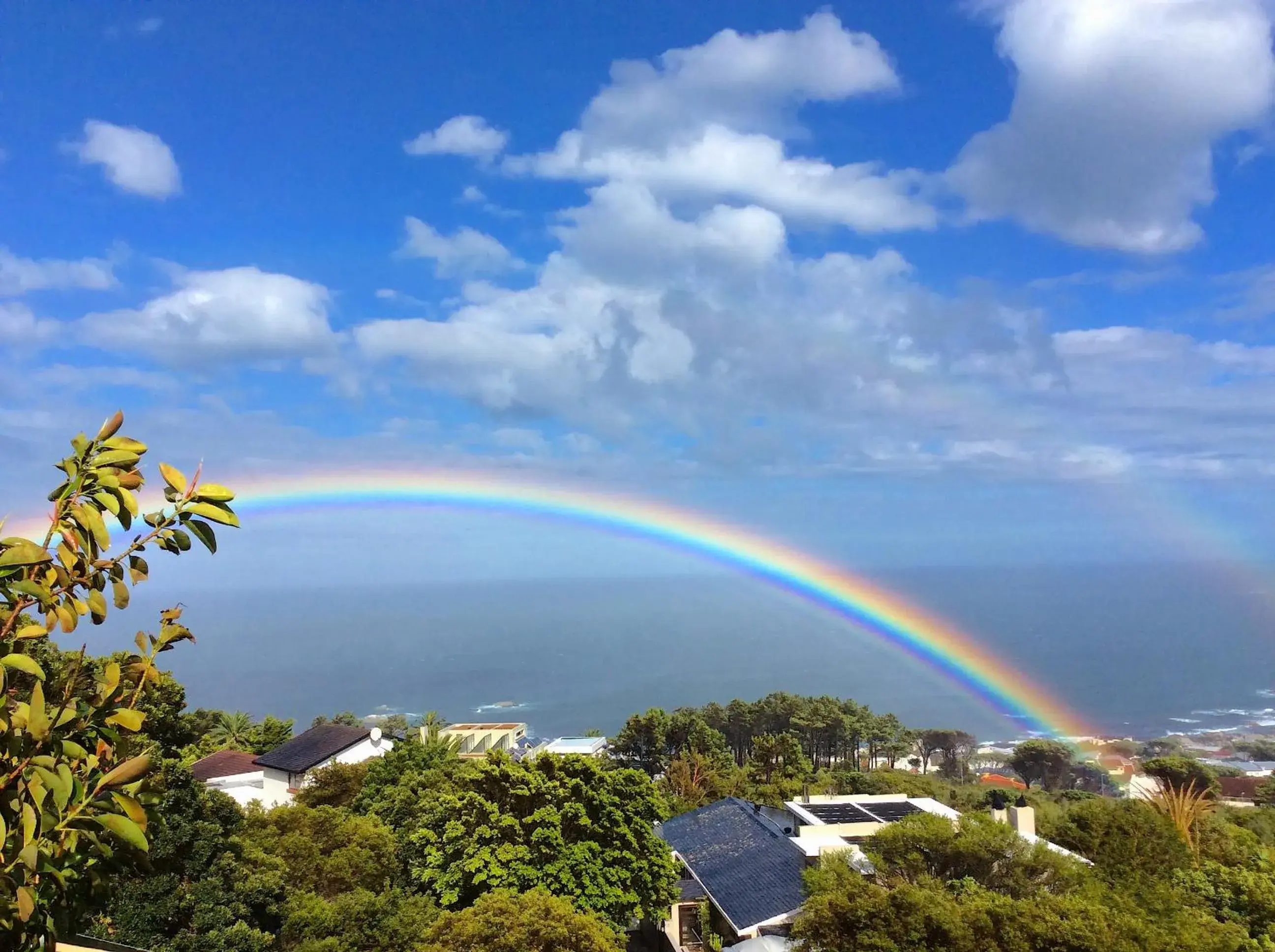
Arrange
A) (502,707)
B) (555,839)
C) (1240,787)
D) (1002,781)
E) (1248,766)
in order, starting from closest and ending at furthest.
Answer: (555,839), (1240,787), (1002,781), (1248,766), (502,707)

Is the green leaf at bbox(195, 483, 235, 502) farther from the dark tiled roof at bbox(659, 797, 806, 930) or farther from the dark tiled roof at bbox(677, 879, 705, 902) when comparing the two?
the dark tiled roof at bbox(677, 879, 705, 902)

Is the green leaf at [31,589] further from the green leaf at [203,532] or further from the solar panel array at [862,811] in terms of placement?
the solar panel array at [862,811]

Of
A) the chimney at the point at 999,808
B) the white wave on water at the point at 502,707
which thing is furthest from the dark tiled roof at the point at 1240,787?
the white wave on water at the point at 502,707

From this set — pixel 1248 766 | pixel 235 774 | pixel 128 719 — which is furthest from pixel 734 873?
pixel 1248 766

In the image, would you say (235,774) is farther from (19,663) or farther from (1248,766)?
(1248,766)

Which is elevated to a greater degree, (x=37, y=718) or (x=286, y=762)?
(x=37, y=718)

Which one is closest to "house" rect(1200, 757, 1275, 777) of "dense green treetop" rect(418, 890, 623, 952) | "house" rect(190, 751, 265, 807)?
"dense green treetop" rect(418, 890, 623, 952)
